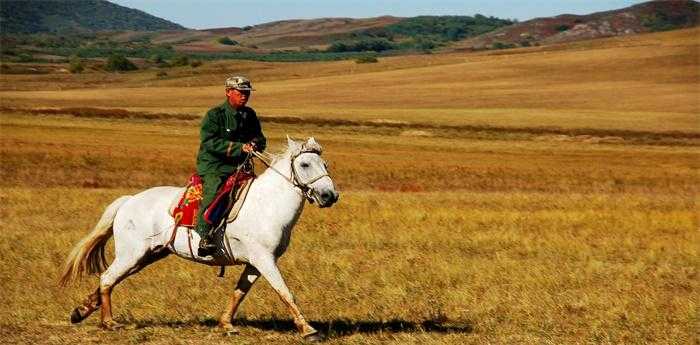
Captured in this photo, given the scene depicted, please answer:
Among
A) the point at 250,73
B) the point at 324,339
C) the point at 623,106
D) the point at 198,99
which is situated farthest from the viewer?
the point at 250,73

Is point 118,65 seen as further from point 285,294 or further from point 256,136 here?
point 285,294

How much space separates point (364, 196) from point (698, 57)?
8836 cm

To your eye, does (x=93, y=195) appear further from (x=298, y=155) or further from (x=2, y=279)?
(x=298, y=155)

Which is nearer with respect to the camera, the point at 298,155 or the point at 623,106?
the point at 298,155

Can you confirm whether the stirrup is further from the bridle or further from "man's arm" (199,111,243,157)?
the bridle

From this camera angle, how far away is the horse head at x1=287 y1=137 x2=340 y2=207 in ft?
34.2

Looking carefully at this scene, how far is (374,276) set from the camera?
1561 cm

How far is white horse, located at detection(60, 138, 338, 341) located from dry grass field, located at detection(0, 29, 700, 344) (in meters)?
0.52

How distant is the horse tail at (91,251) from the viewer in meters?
12.1

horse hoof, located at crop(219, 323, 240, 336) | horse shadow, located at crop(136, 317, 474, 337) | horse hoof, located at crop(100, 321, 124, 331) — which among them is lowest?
horse shadow, located at crop(136, 317, 474, 337)

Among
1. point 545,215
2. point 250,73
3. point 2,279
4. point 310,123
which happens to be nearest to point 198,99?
point 310,123

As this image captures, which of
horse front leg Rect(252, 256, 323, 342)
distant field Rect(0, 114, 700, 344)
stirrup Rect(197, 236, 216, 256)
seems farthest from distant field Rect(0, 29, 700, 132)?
horse front leg Rect(252, 256, 323, 342)

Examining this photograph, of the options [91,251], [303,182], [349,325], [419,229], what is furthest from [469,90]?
[303,182]

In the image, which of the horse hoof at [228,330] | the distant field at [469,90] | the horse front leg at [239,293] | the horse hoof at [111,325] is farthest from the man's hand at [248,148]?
the distant field at [469,90]
